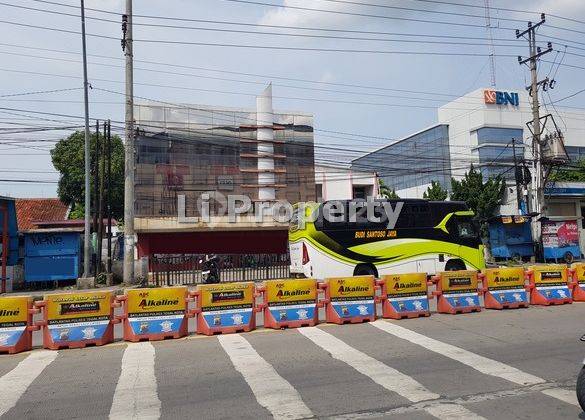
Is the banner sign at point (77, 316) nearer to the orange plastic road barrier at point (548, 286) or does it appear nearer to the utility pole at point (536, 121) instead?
the orange plastic road barrier at point (548, 286)

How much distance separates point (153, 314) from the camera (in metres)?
9.77

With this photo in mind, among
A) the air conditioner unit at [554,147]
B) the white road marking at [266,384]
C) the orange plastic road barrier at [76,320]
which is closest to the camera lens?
the white road marking at [266,384]

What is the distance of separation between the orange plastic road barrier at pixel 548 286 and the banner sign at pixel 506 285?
0.40 metres

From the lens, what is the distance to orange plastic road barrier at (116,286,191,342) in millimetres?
9641

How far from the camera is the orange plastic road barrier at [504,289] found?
40.3ft

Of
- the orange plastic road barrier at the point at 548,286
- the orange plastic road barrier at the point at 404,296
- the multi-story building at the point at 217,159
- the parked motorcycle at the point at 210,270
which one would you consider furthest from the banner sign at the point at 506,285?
the multi-story building at the point at 217,159

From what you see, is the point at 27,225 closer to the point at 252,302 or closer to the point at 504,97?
the point at 252,302

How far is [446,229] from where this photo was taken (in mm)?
20219

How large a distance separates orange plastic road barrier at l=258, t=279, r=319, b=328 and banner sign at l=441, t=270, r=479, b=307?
10.4ft

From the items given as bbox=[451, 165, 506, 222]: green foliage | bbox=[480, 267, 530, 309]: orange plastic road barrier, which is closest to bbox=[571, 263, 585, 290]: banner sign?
bbox=[480, 267, 530, 309]: orange plastic road barrier

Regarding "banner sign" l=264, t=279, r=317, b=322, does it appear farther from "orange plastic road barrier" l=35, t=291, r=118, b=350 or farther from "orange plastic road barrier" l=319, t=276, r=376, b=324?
"orange plastic road barrier" l=35, t=291, r=118, b=350

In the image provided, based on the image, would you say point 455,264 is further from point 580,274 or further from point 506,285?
point 506,285

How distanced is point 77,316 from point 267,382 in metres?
4.51

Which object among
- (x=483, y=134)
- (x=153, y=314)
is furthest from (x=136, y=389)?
(x=483, y=134)
